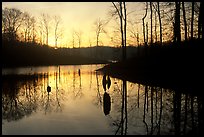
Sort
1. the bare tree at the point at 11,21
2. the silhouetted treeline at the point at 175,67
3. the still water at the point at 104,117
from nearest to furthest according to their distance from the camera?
1. the still water at the point at 104,117
2. the silhouetted treeline at the point at 175,67
3. the bare tree at the point at 11,21

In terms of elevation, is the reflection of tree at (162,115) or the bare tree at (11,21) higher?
the bare tree at (11,21)

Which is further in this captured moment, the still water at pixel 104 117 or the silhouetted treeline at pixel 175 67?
the silhouetted treeline at pixel 175 67

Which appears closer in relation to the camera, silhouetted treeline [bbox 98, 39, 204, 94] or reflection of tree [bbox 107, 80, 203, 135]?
reflection of tree [bbox 107, 80, 203, 135]

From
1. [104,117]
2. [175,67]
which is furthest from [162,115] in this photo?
[175,67]

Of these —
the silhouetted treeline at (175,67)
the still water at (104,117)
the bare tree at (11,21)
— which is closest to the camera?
the still water at (104,117)

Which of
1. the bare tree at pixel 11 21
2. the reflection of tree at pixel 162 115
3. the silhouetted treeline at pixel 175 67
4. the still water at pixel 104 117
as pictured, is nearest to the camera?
the reflection of tree at pixel 162 115

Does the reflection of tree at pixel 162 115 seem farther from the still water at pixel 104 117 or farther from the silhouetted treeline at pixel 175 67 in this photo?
the silhouetted treeline at pixel 175 67

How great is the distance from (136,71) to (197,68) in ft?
47.9

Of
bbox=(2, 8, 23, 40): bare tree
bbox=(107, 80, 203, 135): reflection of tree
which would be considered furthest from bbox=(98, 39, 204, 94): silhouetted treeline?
bbox=(2, 8, 23, 40): bare tree

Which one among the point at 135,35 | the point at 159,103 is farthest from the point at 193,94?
the point at 135,35

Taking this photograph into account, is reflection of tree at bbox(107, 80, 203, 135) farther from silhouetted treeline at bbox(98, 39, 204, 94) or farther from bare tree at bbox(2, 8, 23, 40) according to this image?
bare tree at bbox(2, 8, 23, 40)

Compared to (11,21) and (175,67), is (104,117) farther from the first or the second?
(11,21)

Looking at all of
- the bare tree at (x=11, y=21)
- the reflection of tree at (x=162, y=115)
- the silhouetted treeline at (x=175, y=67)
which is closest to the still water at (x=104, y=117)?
the reflection of tree at (x=162, y=115)

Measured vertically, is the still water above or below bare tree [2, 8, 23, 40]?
below
